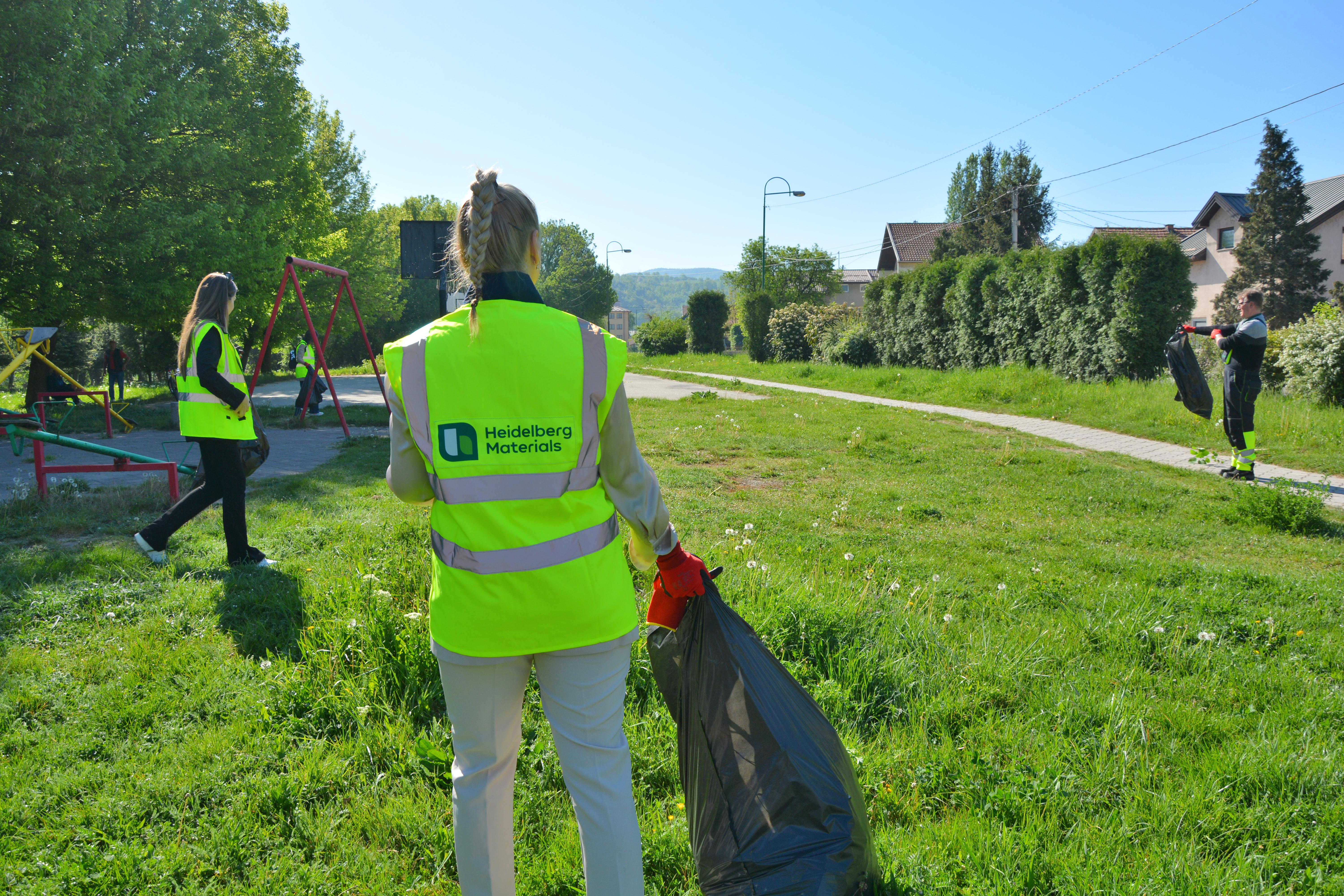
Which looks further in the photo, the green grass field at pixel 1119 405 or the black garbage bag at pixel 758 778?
the green grass field at pixel 1119 405

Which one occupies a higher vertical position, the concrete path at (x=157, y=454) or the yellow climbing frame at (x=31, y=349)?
the yellow climbing frame at (x=31, y=349)

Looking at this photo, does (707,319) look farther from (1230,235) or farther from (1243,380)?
(1243,380)

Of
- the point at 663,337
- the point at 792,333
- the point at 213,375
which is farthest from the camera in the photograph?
the point at 663,337

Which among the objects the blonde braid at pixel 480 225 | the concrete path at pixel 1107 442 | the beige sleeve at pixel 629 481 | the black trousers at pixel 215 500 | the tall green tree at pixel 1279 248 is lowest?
the concrete path at pixel 1107 442

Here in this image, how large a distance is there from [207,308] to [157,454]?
6.53m

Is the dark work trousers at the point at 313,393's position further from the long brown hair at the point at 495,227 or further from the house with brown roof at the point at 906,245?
the house with brown roof at the point at 906,245

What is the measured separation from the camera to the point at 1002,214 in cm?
4359

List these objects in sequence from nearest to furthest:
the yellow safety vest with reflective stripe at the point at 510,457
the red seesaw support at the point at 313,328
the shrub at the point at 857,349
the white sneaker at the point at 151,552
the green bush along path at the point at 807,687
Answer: the yellow safety vest with reflective stripe at the point at 510,457 < the green bush along path at the point at 807,687 < the white sneaker at the point at 151,552 < the red seesaw support at the point at 313,328 < the shrub at the point at 857,349

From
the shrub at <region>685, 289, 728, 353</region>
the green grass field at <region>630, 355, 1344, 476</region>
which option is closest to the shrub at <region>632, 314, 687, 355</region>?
the shrub at <region>685, 289, 728, 353</region>

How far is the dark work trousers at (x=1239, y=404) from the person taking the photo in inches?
329

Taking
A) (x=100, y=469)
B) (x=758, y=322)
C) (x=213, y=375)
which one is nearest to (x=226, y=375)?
(x=213, y=375)

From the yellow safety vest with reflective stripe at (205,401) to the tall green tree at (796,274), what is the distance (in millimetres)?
47132

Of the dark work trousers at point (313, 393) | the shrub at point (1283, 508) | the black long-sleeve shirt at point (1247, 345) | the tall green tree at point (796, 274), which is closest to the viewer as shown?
the shrub at point (1283, 508)

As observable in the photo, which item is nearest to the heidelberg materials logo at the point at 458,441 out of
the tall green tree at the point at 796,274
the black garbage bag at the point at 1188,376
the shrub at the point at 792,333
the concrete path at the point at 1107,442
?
the concrete path at the point at 1107,442
